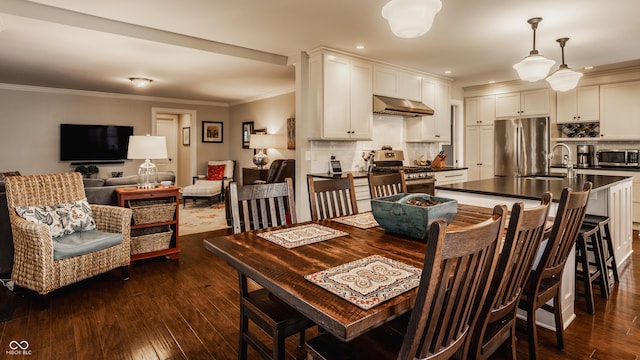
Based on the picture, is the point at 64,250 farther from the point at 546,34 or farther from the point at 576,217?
the point at 546,34

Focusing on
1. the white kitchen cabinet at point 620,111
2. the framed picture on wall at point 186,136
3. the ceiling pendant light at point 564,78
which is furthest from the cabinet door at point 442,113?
the framed picture on wall at point 186,136

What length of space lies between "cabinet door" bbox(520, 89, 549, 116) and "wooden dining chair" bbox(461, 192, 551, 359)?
5313 millimetres

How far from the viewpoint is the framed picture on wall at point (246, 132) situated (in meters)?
7.75

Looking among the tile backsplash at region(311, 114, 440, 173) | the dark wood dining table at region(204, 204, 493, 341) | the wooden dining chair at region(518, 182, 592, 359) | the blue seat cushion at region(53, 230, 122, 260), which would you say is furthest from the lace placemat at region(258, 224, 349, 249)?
the tile backsplash at region(311, 114, 440, 173)

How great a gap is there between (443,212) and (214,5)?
8.15 ft

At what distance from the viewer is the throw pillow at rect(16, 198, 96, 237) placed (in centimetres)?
274

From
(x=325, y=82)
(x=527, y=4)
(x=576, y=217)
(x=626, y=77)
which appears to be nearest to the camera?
(x=576, y=217)

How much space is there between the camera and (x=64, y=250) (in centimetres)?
265

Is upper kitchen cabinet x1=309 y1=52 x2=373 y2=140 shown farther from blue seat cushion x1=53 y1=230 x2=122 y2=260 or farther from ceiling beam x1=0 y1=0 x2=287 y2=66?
blue seat cushion x1=53 y1=230 x2=122 y2=260

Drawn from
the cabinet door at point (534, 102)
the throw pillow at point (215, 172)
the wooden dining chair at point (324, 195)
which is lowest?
the wooden dining chair at point (324, 195)

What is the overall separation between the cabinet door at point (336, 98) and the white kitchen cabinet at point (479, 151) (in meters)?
3.34

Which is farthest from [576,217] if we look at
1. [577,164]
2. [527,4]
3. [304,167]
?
[577,164]

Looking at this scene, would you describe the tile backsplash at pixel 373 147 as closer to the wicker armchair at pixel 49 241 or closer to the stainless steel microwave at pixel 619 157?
the wicker armchair at pixel 49 241

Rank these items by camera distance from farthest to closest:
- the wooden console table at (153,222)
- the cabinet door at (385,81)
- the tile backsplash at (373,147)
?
the cabinet door at (385,81)
the tile backsplash at (373,147)
the wooden console table at (153,222)
